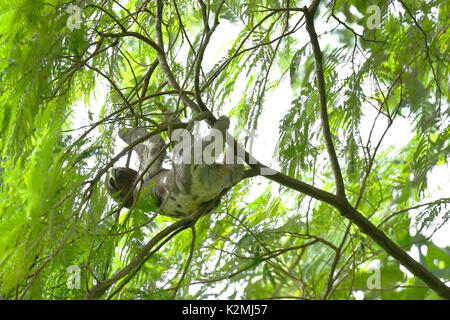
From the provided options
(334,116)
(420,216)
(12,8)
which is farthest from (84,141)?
(420,216)

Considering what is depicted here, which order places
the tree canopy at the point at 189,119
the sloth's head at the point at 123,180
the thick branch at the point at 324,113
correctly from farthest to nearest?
the sloth's head at the point at 123,180
the thick branch at the point at 324,113
the tree canopy at the point at 189,119

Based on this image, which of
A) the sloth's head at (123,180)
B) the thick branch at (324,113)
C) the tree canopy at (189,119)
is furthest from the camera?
the sloth's head at (123,180)

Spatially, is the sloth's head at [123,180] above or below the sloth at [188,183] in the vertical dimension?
above

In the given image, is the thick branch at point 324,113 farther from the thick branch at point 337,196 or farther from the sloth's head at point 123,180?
the sloth's head at point 123,180

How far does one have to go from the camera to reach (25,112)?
4.63 feet

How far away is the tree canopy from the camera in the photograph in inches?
54.7

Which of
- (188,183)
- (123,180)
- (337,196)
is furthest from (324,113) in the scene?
(123,180)

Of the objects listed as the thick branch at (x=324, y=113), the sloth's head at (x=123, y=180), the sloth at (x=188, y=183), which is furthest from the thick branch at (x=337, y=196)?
the sloth's head at (x=123, y=180)

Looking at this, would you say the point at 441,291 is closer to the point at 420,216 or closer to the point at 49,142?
the point at 420,216

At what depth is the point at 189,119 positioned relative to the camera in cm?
183

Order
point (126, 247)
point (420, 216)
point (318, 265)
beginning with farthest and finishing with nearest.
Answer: point (318, 265), point (420, 216), point (126, 247)

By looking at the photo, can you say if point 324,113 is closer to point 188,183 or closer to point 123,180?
point 188,183

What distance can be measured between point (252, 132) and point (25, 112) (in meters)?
0.86

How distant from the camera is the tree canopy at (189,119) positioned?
1.39 m
